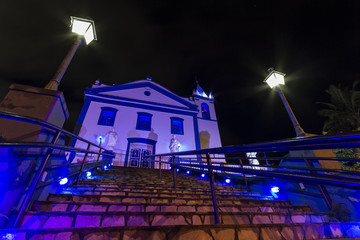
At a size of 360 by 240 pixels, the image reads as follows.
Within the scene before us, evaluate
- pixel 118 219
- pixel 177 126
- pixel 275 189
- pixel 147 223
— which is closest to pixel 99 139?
pixel 177 126

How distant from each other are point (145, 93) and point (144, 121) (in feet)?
10.6

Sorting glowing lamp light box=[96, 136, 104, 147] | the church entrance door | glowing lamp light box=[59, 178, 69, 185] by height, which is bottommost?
glowing lamp light box=[59, 178, 69, 185]

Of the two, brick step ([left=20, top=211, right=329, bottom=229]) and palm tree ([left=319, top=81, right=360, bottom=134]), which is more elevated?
palm tree ([left=319, top=81, right=360, bottom=134])

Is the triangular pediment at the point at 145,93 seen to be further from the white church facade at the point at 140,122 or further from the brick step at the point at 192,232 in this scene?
the brick step at the point at 192,232

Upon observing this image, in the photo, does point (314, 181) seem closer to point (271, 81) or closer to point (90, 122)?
point (271, 81)

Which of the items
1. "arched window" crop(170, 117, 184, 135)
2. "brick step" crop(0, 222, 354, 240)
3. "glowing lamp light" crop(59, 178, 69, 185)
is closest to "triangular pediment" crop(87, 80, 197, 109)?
"arched window" crop(170, 117, 184, 135)

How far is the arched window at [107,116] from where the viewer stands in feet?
36.8

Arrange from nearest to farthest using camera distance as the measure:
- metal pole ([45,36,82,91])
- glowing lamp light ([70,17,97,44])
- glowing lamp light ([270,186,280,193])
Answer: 1. metal pole ([45,36,82,91])
2. glowing lamp light ([270,186,280,193])
3. glowing lamp light ([70,17,97,44])

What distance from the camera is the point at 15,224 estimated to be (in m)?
1.38

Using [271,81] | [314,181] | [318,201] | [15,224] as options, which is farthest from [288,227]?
[271,81]

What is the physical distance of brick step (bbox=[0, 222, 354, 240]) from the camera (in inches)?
45.1

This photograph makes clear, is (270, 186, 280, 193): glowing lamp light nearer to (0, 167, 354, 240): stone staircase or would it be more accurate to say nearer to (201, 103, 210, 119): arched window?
(0, 167, 354, 240): stone staircase

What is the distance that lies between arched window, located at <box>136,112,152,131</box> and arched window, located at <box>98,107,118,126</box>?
2036mm

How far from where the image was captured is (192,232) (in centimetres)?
137
